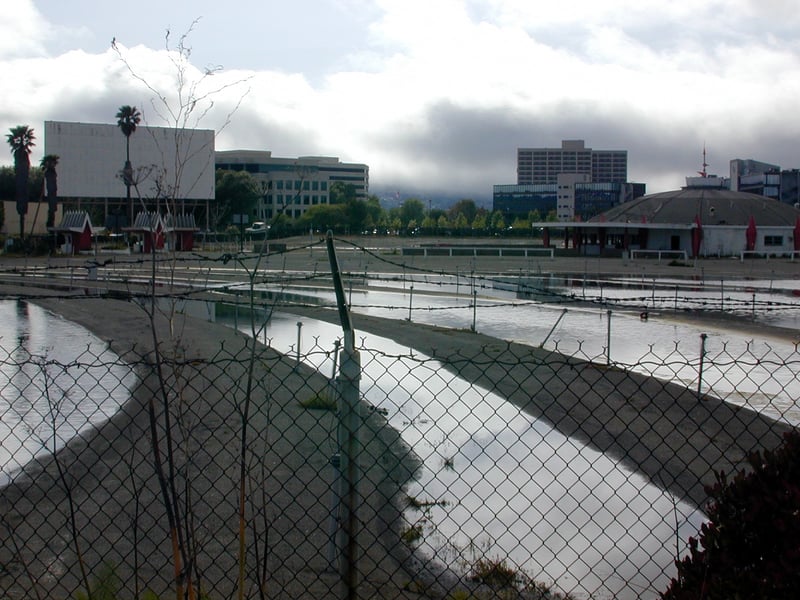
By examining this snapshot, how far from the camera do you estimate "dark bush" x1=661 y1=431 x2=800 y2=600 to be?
3900 mm

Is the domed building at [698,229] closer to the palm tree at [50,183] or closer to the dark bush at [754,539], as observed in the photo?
the palm tree at [50,183]

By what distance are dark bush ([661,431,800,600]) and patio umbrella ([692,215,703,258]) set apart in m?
77.1

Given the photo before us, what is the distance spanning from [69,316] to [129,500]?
24.0 m

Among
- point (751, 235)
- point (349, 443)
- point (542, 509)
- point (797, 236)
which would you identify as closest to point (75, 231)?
point (751, 235)

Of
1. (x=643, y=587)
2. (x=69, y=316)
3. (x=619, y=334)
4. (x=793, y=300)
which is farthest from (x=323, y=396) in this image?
(x=793, y=300)

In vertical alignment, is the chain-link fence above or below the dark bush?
below

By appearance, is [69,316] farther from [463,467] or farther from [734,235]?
[734,235]

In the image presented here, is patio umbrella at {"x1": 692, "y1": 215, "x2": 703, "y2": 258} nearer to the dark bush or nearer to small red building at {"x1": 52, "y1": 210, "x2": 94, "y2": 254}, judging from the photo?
small red building at {"x1": 52, "y1": 210, "x2": 94, "y2": 254}

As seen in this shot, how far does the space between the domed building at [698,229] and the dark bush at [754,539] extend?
243 feet

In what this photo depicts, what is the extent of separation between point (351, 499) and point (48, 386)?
20.3 ft

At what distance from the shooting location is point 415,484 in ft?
32.2

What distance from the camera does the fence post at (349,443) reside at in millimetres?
5074

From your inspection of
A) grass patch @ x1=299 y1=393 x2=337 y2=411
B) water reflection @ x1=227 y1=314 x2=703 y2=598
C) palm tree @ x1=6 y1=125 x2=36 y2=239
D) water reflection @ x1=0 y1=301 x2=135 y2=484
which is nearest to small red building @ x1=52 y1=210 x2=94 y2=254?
palm tree @ x1=6 y1=125 x2=36 y2=239

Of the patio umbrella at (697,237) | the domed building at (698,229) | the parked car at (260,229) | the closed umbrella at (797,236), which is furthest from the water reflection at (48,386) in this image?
the closed umbrella at (797,236)
